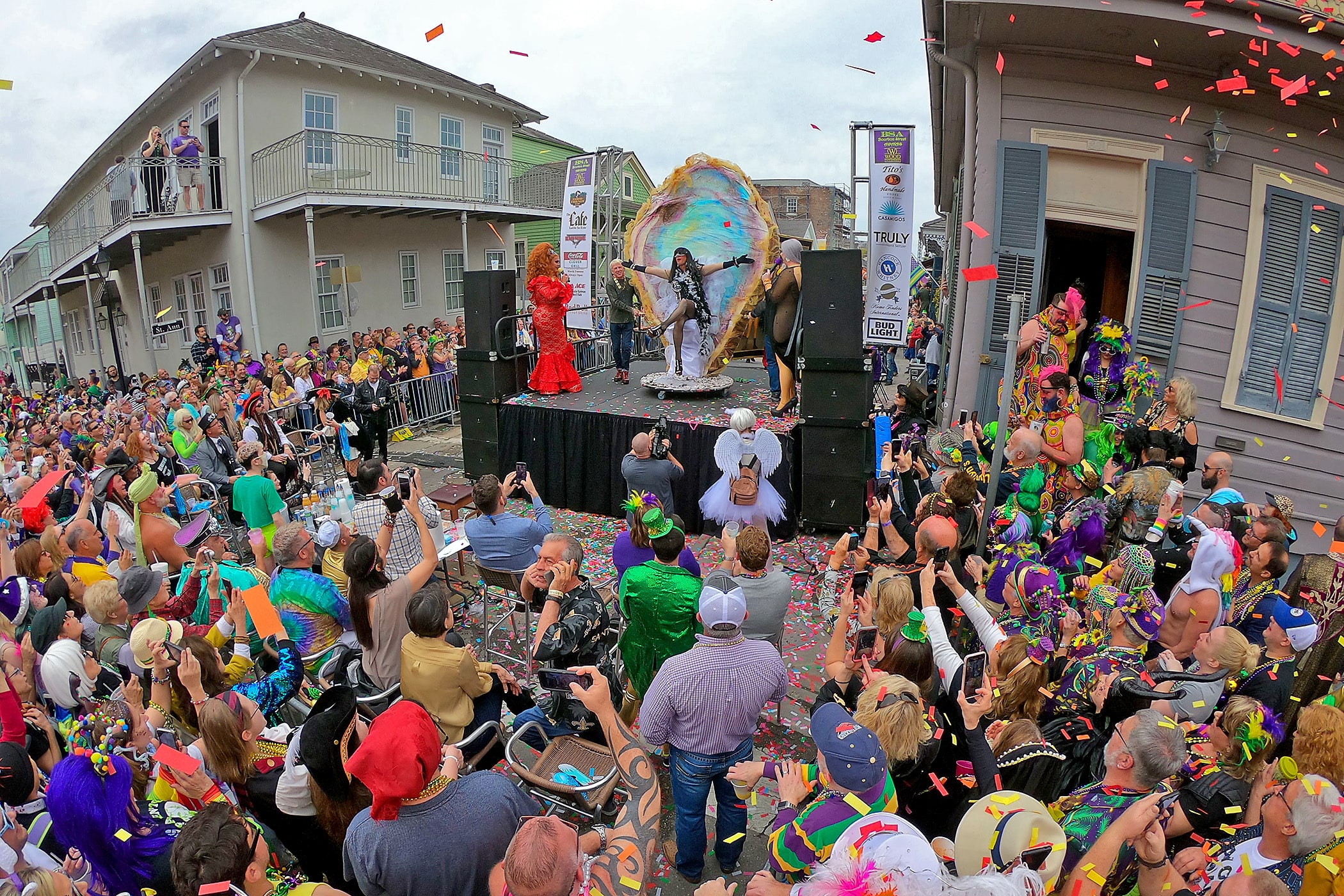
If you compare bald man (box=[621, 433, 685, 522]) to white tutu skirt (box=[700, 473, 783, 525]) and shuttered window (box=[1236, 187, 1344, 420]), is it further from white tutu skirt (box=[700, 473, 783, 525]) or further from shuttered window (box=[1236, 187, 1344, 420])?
shuttered window (box=[1236, 187, 1344, 420])

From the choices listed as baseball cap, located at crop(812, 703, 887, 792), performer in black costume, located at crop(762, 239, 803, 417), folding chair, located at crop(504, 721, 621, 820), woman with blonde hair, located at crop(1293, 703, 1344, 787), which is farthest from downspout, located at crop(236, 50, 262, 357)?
woman with blonde hair, located at crop(1293, 703, 1344, 787)

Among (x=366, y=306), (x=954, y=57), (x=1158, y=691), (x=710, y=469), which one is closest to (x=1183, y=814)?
(x=1158, y=691)

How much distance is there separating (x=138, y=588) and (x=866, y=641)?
12.1ft

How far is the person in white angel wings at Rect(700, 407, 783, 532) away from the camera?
245 inches

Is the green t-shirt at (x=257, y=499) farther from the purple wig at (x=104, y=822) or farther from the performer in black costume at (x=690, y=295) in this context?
the performer in black costume at (x=690, y=295)

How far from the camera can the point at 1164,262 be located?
7395 millimetres

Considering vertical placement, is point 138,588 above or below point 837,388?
below

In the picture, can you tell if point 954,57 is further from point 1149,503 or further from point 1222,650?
point 1222,650

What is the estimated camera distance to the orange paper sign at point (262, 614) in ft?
12.0

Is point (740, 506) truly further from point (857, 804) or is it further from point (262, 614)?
point (857, 804)

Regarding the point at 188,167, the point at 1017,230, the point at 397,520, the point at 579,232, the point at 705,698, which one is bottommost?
the point at 705,698

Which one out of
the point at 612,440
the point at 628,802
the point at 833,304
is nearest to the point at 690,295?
the point at 612,440

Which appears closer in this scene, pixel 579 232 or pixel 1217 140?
pixel 1217 140

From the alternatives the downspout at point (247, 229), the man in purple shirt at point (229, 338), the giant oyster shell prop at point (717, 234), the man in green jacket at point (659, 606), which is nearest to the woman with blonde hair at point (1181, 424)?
the man in green jacket at point (659, 606)
